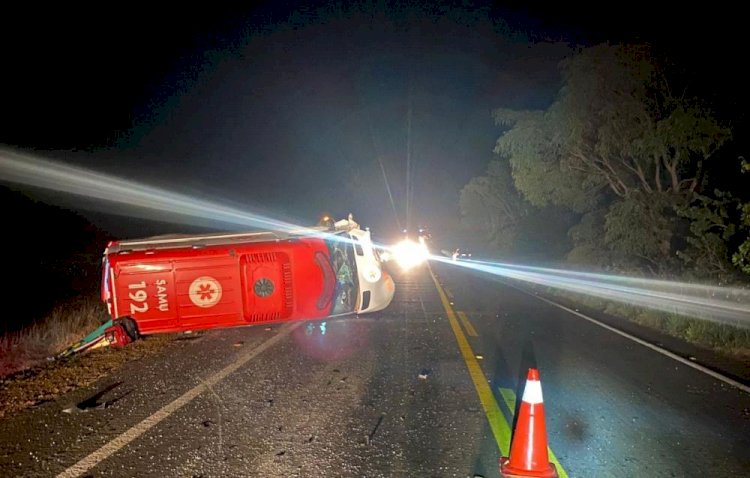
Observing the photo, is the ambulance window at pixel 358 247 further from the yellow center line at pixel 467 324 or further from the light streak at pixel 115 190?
the yellow center line at pixel 467 324

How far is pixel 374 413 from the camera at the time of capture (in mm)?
5895

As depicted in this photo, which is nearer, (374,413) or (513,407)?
(374,413)

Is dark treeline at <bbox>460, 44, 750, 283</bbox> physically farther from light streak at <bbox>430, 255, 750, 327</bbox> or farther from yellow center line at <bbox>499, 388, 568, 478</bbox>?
yellow center line at <bbox>499, 388, 568, 478</bbox>

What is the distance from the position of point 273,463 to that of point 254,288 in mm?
5034

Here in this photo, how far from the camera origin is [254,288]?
371 inches

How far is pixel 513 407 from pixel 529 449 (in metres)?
1.67

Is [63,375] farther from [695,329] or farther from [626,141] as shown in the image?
[626,141]

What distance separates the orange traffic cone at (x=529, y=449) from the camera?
4367mm

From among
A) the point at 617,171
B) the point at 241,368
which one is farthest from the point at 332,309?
the point at 617,171

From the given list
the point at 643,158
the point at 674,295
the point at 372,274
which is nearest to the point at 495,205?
the point at 643,158

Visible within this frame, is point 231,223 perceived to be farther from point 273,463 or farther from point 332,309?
point 273,463

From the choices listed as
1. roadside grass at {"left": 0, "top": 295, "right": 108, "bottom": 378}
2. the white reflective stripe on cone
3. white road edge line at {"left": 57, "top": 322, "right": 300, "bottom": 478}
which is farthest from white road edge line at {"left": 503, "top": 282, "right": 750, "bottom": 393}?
roadside grass at {"left": 0, "top": 295, "right": 108, "bottom": 378}

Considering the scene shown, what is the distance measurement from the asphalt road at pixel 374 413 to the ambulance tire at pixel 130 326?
0.57 meters

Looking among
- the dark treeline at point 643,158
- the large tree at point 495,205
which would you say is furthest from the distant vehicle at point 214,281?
the large tree at point 495,205
